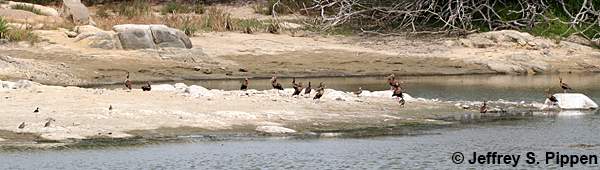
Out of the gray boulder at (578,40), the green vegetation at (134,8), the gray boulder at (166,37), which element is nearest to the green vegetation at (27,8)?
the green vegetation at (134,8)

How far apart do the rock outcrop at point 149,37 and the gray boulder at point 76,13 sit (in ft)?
6.88

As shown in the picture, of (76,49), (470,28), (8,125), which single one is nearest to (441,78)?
(470,28)

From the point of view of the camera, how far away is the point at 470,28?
30.5 metres

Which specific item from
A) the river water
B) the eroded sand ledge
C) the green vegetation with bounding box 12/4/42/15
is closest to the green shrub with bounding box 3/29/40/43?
the green vegetation with bounding box 12/4/42/15

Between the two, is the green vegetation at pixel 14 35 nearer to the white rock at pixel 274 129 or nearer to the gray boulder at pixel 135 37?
the gray boulder at pixel 135 37

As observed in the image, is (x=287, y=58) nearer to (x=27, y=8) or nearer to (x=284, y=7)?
(x=27, y=8)

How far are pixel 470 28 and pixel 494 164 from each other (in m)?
16.0

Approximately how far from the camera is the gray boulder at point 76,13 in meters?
29.0

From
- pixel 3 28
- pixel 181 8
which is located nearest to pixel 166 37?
pixel 3 28

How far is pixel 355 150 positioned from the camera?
603 inches

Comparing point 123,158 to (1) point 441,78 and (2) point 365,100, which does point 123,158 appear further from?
(1) point 441,78

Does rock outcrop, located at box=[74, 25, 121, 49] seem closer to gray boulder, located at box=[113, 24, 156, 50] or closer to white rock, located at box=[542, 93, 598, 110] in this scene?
gray boulder, located at box=[113, 24, 156, 50]

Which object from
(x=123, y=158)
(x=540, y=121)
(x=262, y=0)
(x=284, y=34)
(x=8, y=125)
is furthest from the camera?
(x=262, y=0)

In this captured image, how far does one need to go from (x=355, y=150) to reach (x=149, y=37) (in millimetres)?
11999
